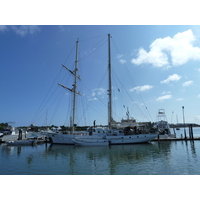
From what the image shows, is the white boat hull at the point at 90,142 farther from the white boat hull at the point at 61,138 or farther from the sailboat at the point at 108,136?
the white boat hull at the point at 61,138

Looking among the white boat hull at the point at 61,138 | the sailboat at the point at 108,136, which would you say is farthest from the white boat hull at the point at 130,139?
the white boat hull at the point at 61,138

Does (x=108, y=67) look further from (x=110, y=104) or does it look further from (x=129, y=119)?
(x=129, y=119)

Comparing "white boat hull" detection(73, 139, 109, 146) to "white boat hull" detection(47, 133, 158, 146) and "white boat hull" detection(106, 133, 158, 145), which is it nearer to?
"white boat hull" detection(47, 133, 158, 146)

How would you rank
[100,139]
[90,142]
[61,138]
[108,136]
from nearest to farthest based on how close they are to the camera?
→ [90,142] < [100,139] < [108,136] < [61,138]

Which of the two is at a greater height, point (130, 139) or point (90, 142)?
point (130, 139)

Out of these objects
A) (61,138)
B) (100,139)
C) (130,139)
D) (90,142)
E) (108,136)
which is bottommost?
(90,142)

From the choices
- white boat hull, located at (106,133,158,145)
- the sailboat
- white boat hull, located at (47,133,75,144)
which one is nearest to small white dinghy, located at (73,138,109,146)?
the sailboat

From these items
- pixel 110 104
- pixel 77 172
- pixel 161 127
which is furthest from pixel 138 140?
pixel 77 172

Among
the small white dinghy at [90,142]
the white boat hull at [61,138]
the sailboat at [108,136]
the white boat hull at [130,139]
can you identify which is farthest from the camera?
the white boat hull at [130,139]

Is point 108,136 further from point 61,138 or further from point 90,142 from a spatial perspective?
point 61,138

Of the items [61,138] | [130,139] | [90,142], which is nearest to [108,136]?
[90,142]

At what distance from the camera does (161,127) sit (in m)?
51.6

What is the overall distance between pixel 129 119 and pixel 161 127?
13.5m

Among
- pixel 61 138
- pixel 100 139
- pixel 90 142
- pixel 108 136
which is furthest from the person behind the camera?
pixel 61 138
